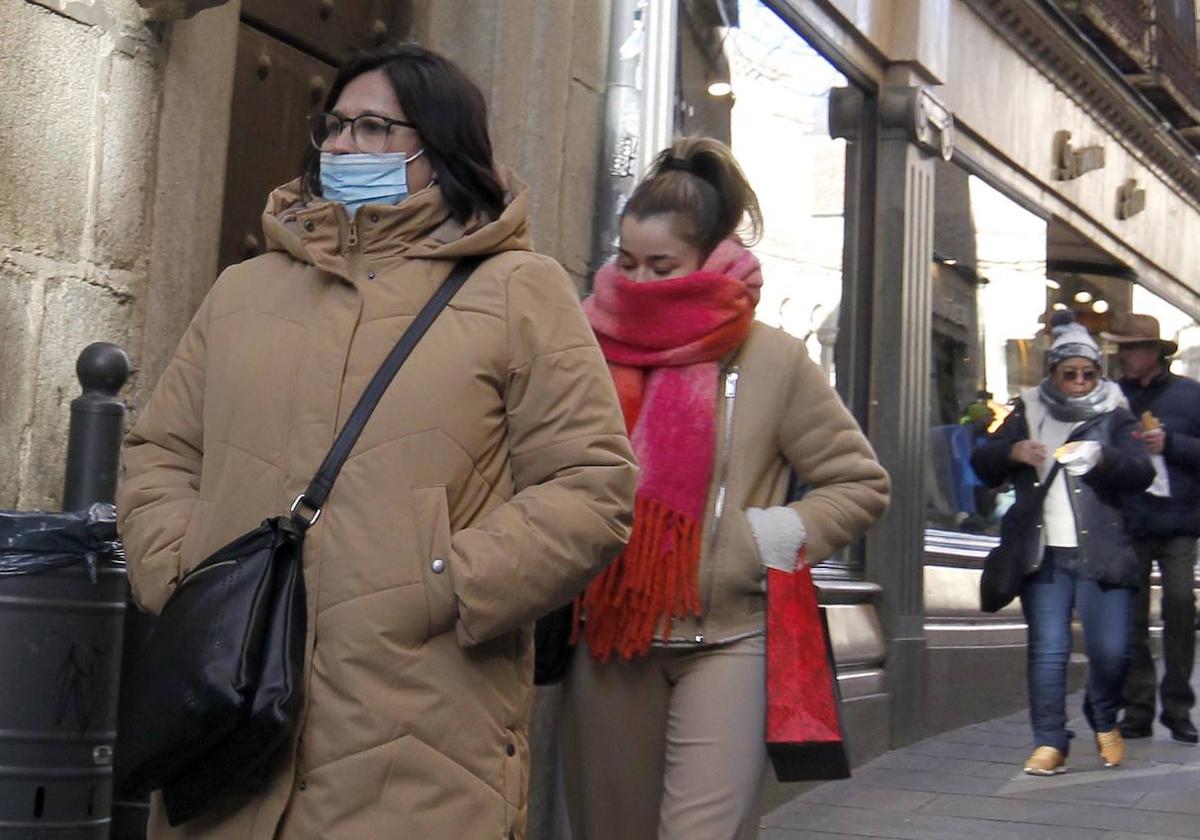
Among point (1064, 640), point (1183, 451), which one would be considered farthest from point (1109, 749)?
point (1183, 451)

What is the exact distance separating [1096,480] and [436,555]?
5.58m

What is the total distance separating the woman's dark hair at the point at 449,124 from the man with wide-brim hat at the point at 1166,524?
6.69m

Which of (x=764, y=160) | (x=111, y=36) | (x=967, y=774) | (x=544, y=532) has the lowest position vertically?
(x=967, y=774)

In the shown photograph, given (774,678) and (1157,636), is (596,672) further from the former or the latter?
(1157,636)

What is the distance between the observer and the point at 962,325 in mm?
11227

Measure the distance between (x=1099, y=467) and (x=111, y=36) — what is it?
4770mm

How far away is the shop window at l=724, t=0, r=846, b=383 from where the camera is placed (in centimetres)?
859

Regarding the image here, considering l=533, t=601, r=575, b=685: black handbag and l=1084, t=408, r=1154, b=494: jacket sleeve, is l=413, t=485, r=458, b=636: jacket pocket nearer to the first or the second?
l=533, t=601, r=575, b=685: black handbag

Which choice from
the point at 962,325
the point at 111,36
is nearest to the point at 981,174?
the point at 962,325

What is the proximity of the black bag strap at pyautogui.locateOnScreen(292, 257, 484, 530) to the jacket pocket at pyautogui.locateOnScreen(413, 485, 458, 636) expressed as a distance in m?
0.13

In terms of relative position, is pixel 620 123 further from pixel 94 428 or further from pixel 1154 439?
pixel 1154 439

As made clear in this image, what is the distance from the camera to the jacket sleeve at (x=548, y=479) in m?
2.81

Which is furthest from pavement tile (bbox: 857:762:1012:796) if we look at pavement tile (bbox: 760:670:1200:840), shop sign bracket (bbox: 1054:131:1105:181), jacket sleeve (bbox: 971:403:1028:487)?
shop sign bracket (bbox: 1054:131:1105:181)

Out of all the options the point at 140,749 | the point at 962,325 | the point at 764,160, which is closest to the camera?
the point at 140,749
